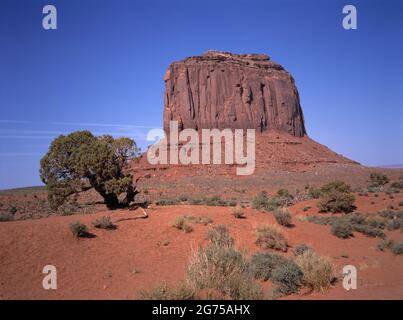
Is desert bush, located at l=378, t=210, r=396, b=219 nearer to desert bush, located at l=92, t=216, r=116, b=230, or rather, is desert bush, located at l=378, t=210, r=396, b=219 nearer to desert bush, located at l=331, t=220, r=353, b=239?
desert bush, located at l=331, t=220, r=353, b=239

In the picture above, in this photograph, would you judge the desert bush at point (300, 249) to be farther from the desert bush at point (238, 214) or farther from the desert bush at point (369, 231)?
the desert bush at point (369, 231)

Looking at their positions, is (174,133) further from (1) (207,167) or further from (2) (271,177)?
(2) (271,177)

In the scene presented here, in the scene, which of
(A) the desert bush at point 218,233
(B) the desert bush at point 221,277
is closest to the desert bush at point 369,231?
(A) the desert bush at point 218,233

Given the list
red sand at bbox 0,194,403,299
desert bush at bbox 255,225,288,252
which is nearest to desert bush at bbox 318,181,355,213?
red sand at bbox 0,194,403,299

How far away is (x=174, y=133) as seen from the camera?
270 ft

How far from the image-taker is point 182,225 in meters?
14.3

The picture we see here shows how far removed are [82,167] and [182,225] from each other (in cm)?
560

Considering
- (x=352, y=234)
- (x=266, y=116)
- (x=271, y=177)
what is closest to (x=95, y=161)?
(x=352, y=234)

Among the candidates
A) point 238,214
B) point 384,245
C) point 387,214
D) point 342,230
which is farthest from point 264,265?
point 387,214

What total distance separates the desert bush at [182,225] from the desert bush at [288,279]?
5.70 m

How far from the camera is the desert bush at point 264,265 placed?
9875mm

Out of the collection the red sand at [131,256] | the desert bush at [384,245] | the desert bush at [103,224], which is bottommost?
the desert bush at [384,245]

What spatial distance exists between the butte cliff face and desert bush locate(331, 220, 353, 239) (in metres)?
66.5

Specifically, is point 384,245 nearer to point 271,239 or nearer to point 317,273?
point 271,239
